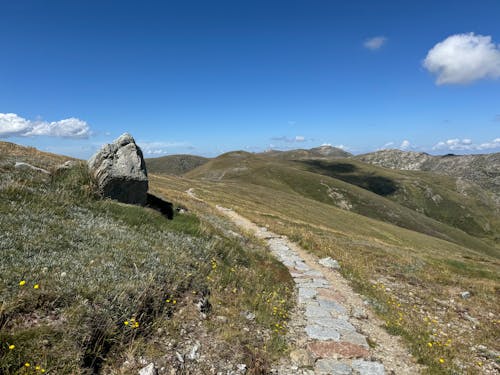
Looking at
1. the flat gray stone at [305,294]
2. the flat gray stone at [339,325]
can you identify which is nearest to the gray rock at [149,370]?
the flat gray stone at [339,325]

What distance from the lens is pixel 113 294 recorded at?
7688mm

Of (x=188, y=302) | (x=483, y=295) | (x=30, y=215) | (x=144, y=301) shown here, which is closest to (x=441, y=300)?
(x=483, y=295)

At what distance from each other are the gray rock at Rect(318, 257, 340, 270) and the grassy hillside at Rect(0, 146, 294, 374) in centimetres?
566

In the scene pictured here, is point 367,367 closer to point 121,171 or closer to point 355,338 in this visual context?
point 355,338

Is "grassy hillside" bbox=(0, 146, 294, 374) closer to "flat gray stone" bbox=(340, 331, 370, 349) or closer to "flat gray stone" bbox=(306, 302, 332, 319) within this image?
"flat gray stone" bbox=(306, 302, 332, 319)

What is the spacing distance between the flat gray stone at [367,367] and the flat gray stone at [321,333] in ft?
4.44

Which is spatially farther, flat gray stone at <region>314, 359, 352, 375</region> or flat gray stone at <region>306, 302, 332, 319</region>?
flat gray stone at <region>306, 302, 332, 319</region>

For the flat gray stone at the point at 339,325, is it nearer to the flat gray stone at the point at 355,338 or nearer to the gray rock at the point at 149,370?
the flat gray stone at the point at 355,338

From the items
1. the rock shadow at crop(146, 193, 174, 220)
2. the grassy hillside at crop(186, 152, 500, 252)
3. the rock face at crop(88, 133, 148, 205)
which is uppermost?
the rock face at crop(88, 133, 148, 205)

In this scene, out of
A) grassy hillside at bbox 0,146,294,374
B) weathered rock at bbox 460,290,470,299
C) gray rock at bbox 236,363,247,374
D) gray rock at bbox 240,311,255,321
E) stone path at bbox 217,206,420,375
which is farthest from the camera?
weathered rock at bbox 460,290,470,299

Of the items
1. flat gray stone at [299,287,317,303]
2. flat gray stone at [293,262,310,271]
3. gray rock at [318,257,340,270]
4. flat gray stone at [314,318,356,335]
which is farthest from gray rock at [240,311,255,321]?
gray rock at [318,257,340,270]

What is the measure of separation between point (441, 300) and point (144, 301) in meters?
16.2

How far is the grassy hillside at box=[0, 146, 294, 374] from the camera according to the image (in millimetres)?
6105

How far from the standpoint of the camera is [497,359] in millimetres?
10359
